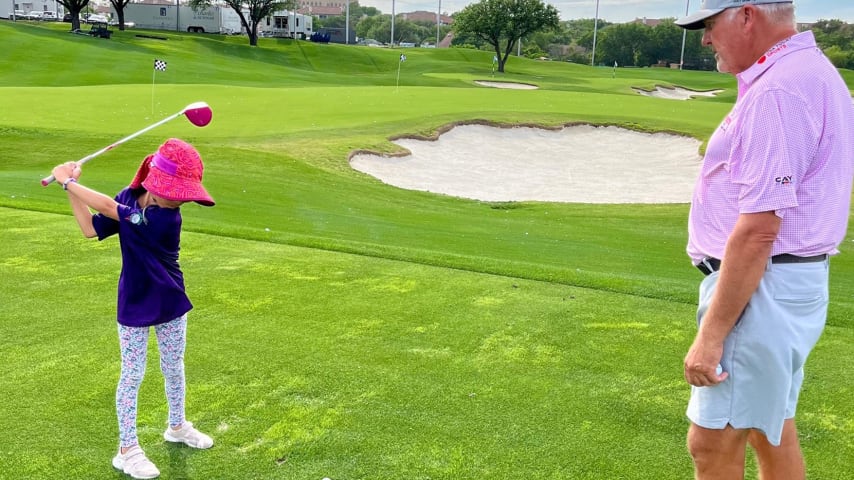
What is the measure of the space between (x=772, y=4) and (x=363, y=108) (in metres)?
22.9

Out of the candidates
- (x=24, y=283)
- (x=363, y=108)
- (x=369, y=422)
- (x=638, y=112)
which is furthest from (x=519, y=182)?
(x=369, y=422)

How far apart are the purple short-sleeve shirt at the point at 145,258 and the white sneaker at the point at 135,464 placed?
614 millimetres

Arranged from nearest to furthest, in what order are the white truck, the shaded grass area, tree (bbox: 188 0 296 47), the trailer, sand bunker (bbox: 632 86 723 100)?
the shaded grass area < sand bunker (bbox: 632 86 723 100) < tree (bbox: 188 0 296 47) < the white truck < the trailer

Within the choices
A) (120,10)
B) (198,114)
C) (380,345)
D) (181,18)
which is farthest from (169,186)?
(181,18)

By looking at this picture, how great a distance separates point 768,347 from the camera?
7.81ft

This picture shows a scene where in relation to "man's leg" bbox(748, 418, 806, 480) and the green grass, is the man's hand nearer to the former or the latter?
"man's leg" bbox(748, 418, 806, 480)

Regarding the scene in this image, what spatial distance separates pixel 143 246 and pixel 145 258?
0.06 m

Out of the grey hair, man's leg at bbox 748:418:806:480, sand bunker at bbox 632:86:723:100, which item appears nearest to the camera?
the grey hair

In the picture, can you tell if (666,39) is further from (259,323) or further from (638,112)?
(259,323)

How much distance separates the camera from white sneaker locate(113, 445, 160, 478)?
3359 millimetres

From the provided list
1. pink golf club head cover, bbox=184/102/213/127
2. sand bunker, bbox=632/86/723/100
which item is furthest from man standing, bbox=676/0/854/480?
sand bunker, bbox=632/86/723/100

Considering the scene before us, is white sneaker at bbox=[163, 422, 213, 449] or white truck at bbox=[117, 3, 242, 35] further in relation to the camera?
white truck at bbox=[117, 3, 242, 35]

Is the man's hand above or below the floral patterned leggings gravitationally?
above

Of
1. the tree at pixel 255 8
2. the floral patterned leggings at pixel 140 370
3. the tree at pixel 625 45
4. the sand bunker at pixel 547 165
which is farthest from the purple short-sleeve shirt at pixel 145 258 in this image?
the tree at pixel 625 45
